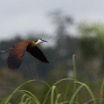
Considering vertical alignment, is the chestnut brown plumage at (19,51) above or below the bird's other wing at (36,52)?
above

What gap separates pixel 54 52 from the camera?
22703 mm

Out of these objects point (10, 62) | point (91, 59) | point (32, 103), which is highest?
point (10, 62)

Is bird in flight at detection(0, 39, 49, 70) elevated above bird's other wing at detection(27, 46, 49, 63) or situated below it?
above

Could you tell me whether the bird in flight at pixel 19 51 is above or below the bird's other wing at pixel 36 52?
above

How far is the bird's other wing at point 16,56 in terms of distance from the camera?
2.86 feet

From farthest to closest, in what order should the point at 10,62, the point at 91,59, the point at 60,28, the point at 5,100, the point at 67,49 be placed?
the point at 67,49, the point at 60,28, the point at 91,59, the point at 5,100, the point at 10,62

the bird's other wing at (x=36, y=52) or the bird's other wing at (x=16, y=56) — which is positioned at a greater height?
the bird's other wing at (x=16, y=56)

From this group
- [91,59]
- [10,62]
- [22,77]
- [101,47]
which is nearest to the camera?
[10,62]

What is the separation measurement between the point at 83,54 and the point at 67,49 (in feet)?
23.0

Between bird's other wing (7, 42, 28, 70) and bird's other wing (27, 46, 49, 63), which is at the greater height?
bird's other wing (7, 42, 28, 70)

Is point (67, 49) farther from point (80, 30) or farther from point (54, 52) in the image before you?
point (80, 30)

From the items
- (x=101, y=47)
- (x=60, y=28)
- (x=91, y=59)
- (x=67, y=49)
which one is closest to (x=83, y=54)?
(x=91, y=59)

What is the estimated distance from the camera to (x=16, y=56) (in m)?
0.89

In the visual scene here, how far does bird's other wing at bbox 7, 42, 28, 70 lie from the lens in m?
0.87
